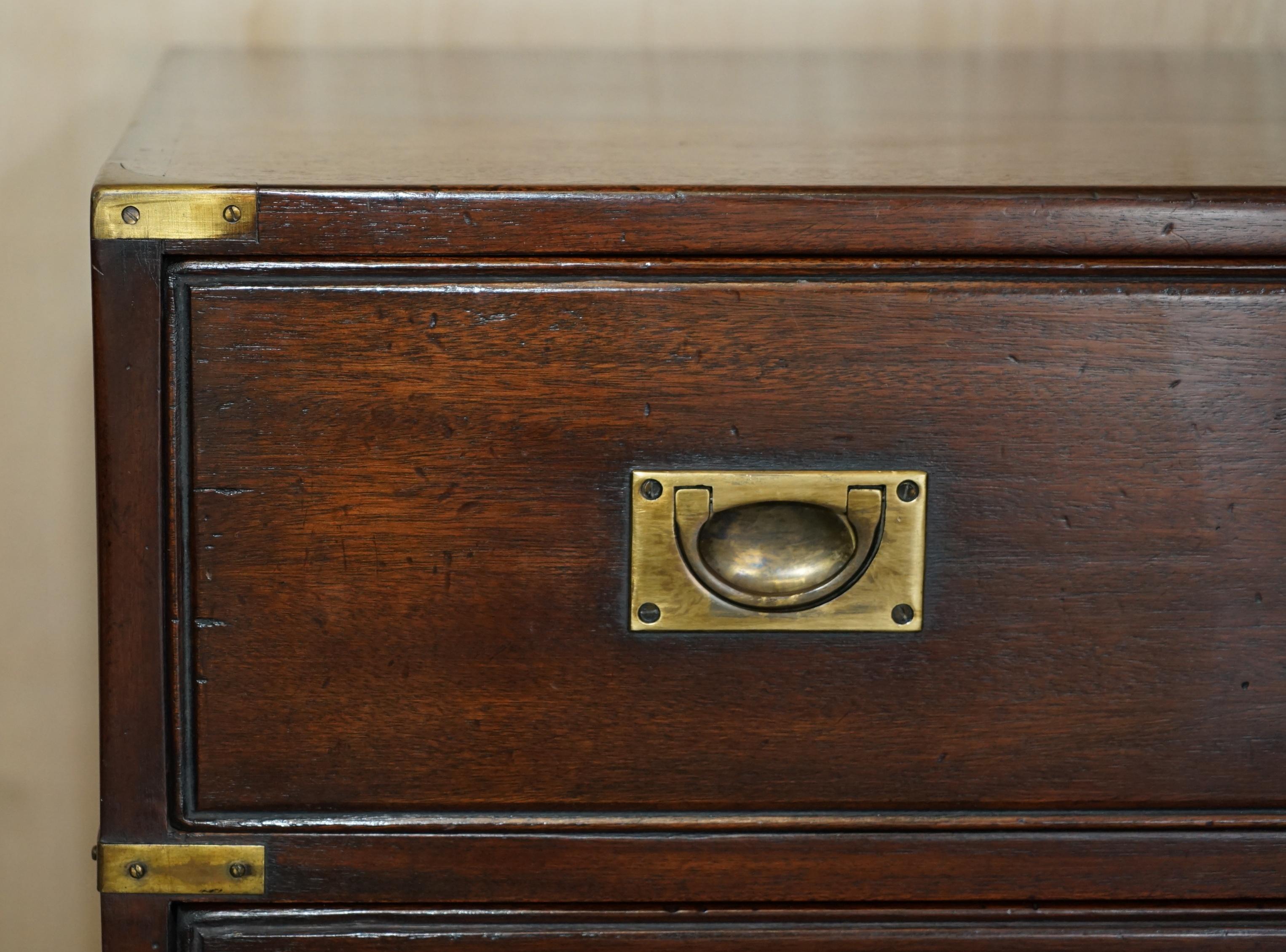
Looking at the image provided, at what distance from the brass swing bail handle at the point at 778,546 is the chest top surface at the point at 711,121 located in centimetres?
12

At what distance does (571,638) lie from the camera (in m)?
0.44

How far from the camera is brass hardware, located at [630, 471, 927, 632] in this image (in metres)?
0.43

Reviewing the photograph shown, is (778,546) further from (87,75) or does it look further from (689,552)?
(87,75)

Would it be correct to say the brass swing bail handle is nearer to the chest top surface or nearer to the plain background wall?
the chest top surface

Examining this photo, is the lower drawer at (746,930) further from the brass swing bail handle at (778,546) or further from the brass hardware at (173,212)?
the brass hardware at (173,212)

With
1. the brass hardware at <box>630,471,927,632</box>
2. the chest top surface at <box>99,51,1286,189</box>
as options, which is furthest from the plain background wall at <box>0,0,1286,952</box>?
the brass hardware at <box>630,471,927,632</box>

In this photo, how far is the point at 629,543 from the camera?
1.44 feet

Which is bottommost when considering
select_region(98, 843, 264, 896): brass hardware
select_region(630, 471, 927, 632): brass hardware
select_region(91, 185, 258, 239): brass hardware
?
select_region(98, 843, 264, 896): brass hardware

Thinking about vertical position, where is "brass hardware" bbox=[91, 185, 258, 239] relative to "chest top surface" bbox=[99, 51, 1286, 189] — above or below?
below

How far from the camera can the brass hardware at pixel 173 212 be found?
1.36 feet

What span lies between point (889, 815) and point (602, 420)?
7.4 inches

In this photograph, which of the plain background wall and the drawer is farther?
the plain background wall

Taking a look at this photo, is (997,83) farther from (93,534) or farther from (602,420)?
(93,534)

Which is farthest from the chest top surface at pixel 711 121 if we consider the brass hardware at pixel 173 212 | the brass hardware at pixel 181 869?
the brass hardware at pixel 181 869
